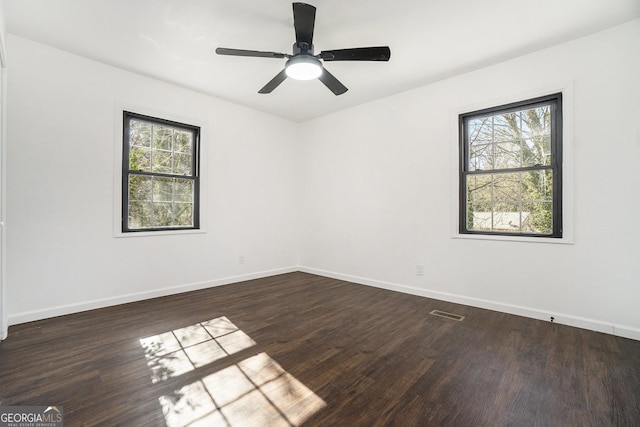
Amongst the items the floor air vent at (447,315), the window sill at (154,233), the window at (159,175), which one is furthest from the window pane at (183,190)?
the floor air vent at (447,315)

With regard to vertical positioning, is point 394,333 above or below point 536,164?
below

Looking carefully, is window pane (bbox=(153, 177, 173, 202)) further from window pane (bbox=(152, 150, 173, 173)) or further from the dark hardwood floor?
the dark hardwood floor

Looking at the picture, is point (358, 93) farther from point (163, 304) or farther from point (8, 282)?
point (8, 282)

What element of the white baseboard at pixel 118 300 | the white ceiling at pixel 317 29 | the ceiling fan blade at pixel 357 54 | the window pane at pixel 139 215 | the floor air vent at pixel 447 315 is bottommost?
the floor air vent at pixel 447 315

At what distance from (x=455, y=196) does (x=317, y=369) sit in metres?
2.59

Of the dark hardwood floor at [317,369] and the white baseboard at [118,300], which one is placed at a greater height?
the white baseboard at [118,300]

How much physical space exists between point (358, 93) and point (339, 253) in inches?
96.2

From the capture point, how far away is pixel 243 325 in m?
2.81

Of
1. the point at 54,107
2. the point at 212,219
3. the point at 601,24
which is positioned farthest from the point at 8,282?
the point at 601,24

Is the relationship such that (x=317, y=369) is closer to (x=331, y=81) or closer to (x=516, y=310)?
(x=516, y=310)

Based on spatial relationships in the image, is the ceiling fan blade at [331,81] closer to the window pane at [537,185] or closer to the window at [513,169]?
the window at [513,169]

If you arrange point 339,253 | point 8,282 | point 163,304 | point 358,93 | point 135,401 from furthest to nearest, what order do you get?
point 339,253, point 358,93, point 163,304, point 8,282, point 135,401

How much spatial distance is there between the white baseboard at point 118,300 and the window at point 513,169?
10.8ft

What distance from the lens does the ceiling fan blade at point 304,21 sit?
6.63 ft
